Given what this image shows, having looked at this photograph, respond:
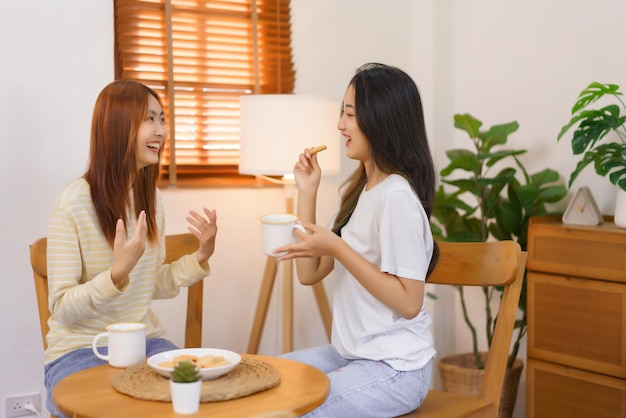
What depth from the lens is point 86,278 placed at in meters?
2.22

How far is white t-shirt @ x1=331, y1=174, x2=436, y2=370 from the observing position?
1.89m

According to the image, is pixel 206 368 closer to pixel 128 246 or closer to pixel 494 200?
pixel 128 246

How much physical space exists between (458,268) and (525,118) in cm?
171

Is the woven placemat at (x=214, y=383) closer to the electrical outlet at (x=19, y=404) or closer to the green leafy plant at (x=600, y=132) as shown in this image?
the electrical outlet at (x=19, y=404)

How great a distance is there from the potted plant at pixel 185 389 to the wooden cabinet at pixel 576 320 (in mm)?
1852

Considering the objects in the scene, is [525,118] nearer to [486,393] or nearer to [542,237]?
[542,237]

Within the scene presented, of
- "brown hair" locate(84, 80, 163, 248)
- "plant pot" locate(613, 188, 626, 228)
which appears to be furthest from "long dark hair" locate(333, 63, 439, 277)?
"plant pot" locate(613, 188, 626, 228)

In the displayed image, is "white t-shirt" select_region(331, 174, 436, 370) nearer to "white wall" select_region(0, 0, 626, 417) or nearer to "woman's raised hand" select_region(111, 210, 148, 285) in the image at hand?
"woman's raised hand" select_region(111, 210, 148, 285)

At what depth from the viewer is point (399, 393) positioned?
1.87m

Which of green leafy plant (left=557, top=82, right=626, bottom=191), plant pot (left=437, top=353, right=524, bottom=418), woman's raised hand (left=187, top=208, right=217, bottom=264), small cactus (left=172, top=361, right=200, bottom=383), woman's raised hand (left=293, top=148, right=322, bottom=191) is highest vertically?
green leafy plant (left=557, top=82, right=626, bottom=191)

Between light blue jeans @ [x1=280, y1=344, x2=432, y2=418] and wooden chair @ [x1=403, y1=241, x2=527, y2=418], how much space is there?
0.08 meters

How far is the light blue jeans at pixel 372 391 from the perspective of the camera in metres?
1.77

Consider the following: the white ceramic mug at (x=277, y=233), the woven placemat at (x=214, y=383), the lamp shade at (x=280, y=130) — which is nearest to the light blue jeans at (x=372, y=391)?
the woven placemat at (x=214, y=383)

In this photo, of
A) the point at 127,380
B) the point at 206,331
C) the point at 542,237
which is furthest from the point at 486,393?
the point at 206,331
